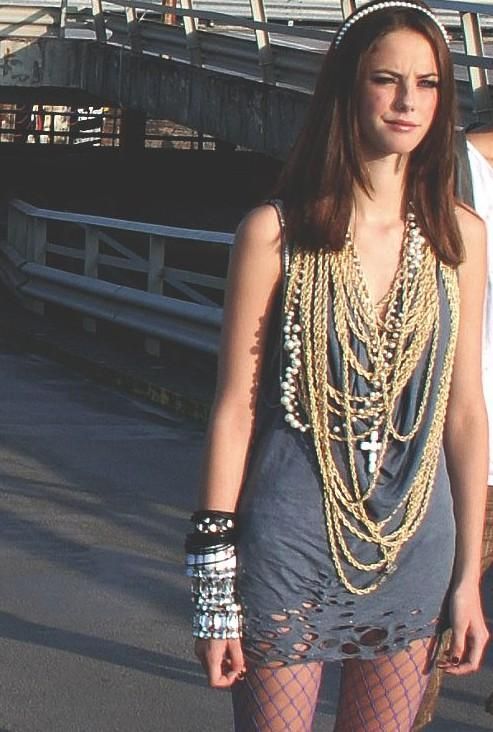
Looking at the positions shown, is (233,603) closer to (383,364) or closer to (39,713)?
(383,364)

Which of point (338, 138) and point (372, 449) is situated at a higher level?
point (338, 138)

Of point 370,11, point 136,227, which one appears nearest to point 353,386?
point 370,11

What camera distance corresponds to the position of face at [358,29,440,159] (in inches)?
116

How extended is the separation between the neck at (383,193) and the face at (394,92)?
0.14ft

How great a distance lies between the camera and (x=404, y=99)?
2.95 meters

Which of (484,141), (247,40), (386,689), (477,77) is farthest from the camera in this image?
(247,40)

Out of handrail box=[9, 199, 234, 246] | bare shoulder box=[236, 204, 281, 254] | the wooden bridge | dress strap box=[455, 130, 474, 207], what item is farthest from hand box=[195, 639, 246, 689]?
the wooden bridge

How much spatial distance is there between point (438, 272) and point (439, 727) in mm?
2430

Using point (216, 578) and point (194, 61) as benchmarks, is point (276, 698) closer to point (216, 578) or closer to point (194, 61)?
point (216, 578)

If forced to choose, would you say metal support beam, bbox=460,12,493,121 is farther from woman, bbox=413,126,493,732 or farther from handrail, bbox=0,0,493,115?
woman, bbox=413,126,493,732

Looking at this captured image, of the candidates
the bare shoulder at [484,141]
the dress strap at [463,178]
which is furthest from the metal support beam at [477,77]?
the dress strap at [463,178]

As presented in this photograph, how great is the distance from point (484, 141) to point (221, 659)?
4.90 feet

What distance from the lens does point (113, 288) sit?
43.8 feet

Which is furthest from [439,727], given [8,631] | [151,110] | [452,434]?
[151,110]
